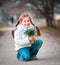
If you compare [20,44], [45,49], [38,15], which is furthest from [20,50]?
[38,15]

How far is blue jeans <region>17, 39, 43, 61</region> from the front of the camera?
1394mm

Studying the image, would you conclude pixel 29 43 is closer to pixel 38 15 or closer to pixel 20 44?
pixel 20 44

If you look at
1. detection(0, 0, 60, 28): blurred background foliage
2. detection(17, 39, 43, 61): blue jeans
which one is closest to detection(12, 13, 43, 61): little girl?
detection(17, 39, 43, 61): blue jeans

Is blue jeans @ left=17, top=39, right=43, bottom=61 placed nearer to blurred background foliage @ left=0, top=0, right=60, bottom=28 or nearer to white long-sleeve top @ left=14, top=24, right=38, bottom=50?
white long-sleeve top @ left=14, top=24, right=38, bottom=50

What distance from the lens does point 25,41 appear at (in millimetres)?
1386

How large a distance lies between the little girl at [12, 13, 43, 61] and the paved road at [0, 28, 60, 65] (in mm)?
39

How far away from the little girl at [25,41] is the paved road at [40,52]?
1.5 inches

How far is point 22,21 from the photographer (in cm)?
140

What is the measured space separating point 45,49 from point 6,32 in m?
0.28

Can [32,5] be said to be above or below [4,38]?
above

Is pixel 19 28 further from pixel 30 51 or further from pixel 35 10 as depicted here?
pixel 35 10

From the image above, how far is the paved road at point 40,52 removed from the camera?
53.4 inches

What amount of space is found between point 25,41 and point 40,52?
120 millimetres

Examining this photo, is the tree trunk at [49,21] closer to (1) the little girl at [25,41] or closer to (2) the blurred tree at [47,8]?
(2) the blurred tree at [47,8]
